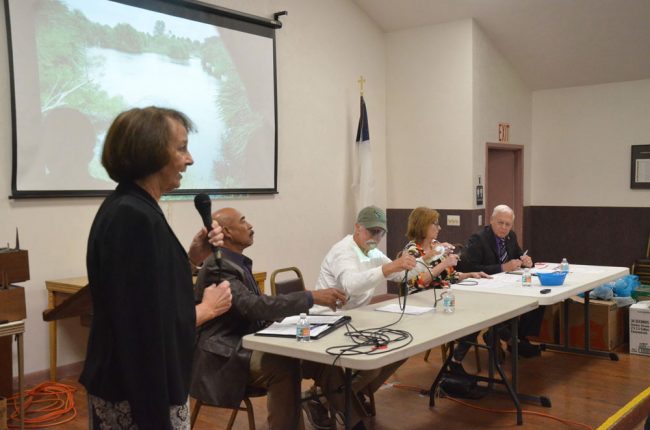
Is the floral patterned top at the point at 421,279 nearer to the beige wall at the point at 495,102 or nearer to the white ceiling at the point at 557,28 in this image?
the beige wall at the point at 495,102

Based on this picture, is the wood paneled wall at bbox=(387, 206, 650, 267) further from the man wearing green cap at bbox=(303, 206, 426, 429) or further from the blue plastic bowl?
the man wearing green cap at bbox=(303, 206, 426, 429)

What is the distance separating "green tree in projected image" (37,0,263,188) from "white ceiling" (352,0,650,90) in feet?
7.25

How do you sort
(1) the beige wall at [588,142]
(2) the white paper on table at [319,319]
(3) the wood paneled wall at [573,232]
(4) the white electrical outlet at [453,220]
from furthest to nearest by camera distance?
(1) the beige wall at [588,142]
(3) the wood paneled wall at [573,232]
(4) the white electrical outlet at [453,220]
(2) the white paper on table at [319,319]

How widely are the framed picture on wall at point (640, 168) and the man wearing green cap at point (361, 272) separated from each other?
15.9 feet

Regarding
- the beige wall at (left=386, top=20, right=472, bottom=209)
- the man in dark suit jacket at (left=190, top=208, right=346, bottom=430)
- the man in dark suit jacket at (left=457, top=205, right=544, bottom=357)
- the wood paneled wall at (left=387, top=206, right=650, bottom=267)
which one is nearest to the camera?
the man in dark suit jacket at (left=190, top=208, right=346, bottom=430)

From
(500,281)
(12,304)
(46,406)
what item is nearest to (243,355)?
(12,304)

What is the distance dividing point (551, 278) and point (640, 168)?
12.8 feet

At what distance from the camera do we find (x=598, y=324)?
5023mm

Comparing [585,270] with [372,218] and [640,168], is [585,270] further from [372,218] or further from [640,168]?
[640,168]

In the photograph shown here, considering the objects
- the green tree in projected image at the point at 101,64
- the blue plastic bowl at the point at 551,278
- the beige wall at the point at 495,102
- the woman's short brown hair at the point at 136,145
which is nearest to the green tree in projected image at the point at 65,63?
the green tree in projected image at the point at 101,64

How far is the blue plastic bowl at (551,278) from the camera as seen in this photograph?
411cm

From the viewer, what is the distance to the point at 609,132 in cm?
747

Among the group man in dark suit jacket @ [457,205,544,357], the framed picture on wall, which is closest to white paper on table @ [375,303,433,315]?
man in dark suit jacket @ [457,205,544,357]

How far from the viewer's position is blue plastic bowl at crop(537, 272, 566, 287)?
4.11 meters
